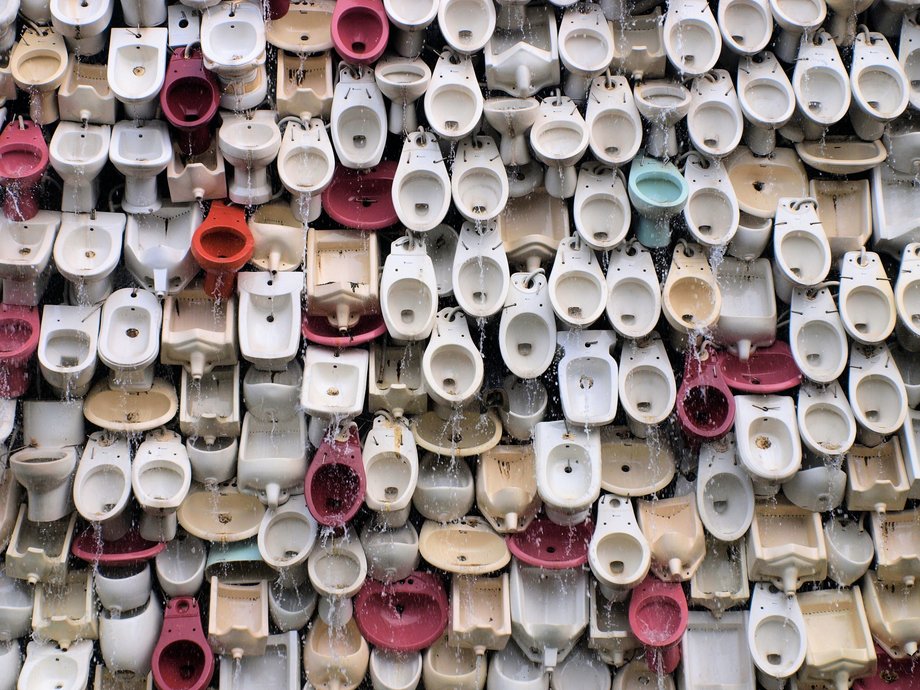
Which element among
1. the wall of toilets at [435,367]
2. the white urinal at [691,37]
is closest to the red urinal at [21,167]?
the wall of toilets at [435,367]

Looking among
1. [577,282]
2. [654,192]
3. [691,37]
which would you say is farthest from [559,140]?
[691,37]

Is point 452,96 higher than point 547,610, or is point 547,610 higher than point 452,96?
point 452,96

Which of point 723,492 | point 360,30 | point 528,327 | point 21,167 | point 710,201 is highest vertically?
point 360,30

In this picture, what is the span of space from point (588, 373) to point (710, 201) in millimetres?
905

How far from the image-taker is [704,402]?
616 cm

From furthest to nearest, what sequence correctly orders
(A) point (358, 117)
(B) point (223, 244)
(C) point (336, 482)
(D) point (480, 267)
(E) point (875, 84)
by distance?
(E) point (875, 84), (A) point (358, 117), (D) point (480, 267), (B) point (223, 244), (C) point (336, 482)

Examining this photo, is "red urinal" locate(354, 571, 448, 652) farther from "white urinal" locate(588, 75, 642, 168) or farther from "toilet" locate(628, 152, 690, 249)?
"white urinal" locate(588, 75, 642, 168)

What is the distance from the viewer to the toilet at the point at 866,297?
20.4ft

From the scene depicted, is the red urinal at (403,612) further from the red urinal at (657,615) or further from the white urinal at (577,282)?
the white urinal at (577,282)

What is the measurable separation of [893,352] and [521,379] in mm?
1589

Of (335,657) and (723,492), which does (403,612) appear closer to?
(335,657)

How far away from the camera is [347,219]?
630 centimetres

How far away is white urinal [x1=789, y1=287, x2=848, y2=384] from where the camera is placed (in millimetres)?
6211

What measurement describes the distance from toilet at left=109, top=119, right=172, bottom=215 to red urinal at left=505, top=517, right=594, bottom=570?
203 cm
